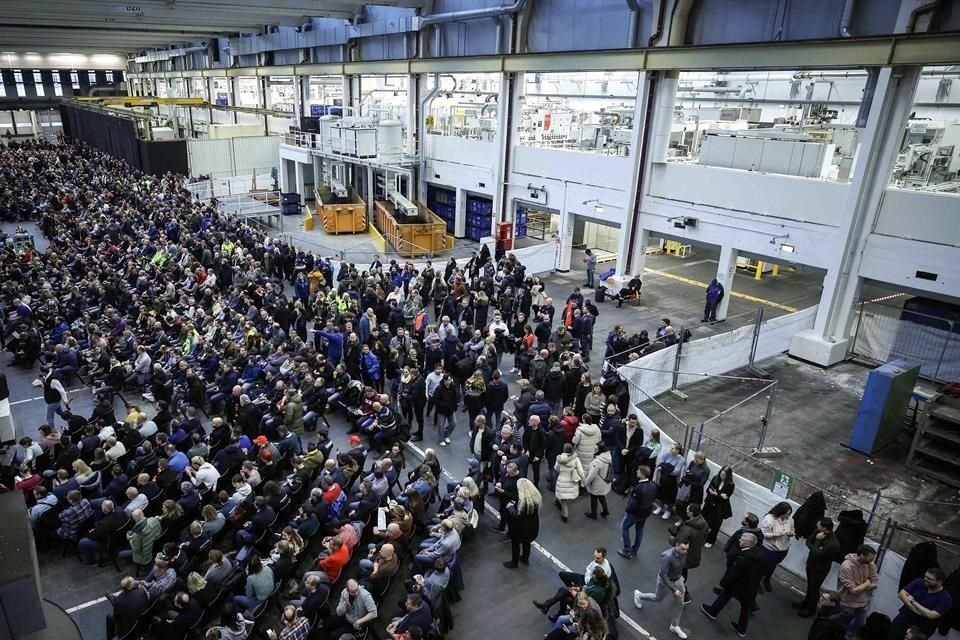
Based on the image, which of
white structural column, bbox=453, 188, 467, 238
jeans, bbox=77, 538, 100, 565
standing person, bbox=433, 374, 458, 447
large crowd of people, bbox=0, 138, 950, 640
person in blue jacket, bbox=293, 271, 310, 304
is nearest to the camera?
large crowd of people, bbox=0, 138, 950, 640

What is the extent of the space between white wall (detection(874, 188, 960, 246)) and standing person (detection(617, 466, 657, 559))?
976cm

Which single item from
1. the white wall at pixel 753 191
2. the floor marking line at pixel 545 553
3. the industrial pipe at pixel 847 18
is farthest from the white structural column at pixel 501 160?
the floor marking line at pixel 545 553

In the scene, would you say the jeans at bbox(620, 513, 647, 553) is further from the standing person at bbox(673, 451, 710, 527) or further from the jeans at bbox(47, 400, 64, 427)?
the jeans at bbox(47, 400, 64, 427)

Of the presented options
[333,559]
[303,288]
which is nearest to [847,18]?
[303,288]

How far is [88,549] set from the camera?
788cm

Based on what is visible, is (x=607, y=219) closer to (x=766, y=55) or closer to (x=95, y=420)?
(x=766, y=55)

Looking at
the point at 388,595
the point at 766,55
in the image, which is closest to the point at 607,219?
the point at 766,55

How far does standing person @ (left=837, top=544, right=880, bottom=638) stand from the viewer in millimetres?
6528

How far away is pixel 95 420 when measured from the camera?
962 cm

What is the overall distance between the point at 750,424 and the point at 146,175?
31.0m

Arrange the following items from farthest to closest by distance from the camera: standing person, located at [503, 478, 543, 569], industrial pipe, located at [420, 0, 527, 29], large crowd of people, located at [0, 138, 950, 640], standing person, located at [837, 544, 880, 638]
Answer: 1. industrial pipe, located at [420, 0, 527, 29]
2. standing person, located at [503, 478, 543, 569]
3. large crowd of people, located at [0, 138, 950, 640]
4. standing person, located at [837, 544, 880, 638]

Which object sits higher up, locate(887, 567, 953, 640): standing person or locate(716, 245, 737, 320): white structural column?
locate(716, 245, 737, 320): white structural column

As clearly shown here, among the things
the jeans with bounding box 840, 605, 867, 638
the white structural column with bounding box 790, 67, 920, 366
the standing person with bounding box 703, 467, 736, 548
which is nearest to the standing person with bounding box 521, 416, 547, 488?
the standing person with bounding box 703, 467, 736, 548

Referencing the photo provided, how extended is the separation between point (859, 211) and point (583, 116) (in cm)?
1805
